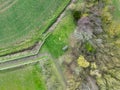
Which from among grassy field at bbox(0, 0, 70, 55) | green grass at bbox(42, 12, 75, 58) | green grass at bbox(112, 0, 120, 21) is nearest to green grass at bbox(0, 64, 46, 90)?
grassy field at bbox(0, 0, 70, 55)

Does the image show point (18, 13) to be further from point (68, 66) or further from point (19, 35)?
point (68, 66)

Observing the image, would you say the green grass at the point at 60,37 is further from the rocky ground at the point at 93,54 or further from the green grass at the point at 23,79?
the green grass at the point at 23,79

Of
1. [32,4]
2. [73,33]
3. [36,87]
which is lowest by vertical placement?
[36,87]

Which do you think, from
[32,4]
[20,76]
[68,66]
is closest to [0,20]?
[32,4]

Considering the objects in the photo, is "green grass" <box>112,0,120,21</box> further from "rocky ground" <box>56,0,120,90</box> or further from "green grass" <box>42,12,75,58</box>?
"green grass" <box>42,12,75,58</box>

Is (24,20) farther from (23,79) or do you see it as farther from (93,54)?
(93,54)

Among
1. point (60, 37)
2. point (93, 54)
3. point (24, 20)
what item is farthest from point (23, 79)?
point (93, 54)
